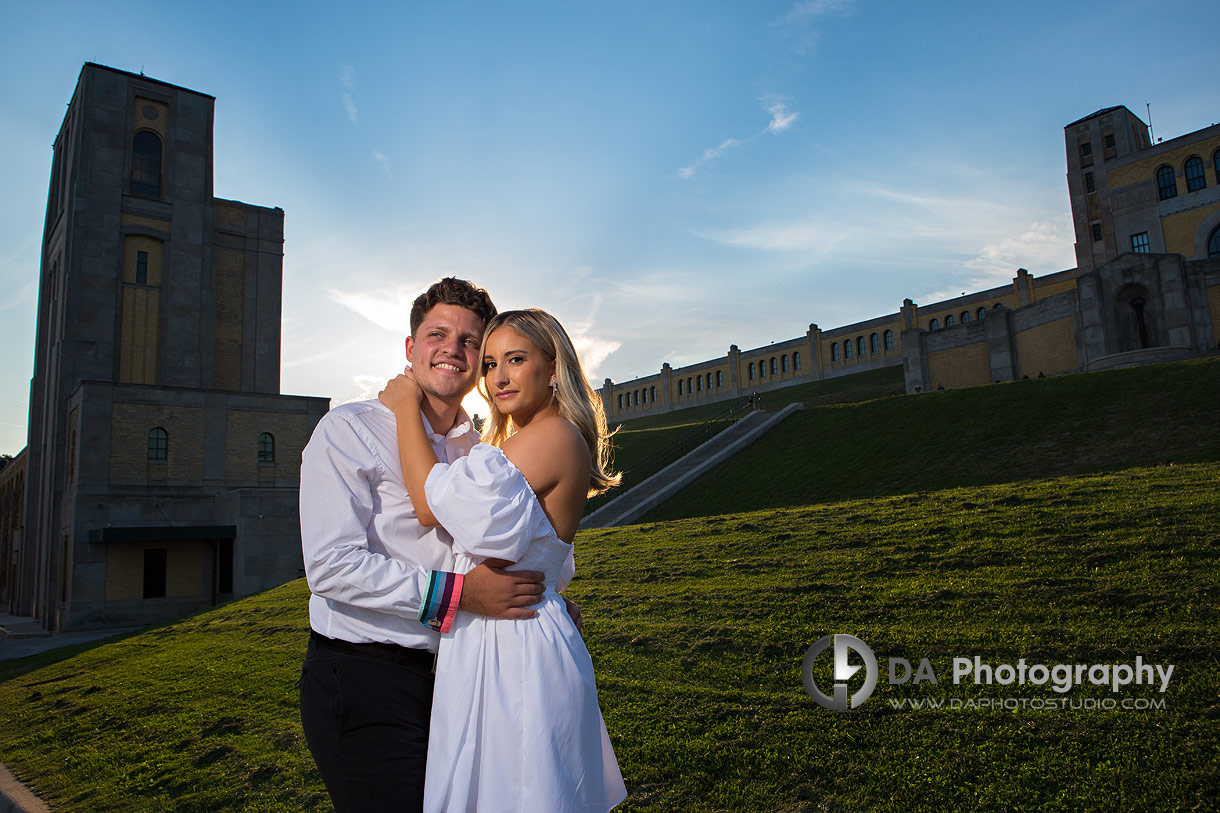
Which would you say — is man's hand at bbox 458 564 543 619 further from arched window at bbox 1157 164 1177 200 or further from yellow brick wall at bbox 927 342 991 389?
arched window at bbox 1157 164 1177 200

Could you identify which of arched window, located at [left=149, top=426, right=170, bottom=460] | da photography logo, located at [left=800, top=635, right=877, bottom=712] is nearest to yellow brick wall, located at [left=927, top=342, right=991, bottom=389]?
da photography logo, located at [left=800, top=635, right=877, bottom=712]

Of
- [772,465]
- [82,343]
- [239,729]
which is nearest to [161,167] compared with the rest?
[82,343]

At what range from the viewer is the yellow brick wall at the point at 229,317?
37.7 metres

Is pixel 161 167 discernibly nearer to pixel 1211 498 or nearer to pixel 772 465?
pixel 772 465

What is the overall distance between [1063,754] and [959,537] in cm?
502

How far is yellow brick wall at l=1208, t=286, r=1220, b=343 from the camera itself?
3059 cm

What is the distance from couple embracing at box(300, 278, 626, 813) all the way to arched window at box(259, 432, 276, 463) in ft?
107

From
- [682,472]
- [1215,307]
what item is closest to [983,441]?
[682,472]

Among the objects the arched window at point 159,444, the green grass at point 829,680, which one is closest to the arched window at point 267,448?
the arched window at point 159,444

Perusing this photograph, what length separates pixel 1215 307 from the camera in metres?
30.7

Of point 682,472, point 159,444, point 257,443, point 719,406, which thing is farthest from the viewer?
point 719,406

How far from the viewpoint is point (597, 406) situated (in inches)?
133

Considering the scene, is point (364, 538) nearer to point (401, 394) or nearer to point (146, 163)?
point (401, 394)

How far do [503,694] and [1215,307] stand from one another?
3835cm
